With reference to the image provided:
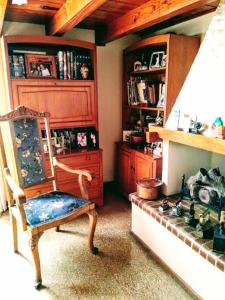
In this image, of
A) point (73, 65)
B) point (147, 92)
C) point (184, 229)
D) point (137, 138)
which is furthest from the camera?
point (137, 138)

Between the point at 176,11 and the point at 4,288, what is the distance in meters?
2.44

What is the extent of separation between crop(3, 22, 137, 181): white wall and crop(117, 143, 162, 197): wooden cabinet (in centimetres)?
23

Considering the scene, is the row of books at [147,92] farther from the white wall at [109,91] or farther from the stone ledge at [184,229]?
the stone ledge at [184,229]

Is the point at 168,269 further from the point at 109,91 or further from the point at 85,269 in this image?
the point at 109,91

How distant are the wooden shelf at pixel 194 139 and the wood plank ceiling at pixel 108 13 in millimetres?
940

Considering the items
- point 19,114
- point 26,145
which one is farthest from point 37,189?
point 19,114

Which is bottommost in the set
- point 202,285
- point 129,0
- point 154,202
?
point 202,285

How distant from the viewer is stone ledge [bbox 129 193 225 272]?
1.50m

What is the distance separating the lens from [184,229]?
69.7 inches

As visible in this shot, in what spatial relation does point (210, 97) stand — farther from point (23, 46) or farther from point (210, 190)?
point (23, 46)

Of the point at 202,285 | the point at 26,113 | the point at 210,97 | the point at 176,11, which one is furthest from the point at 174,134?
the point at 26,113

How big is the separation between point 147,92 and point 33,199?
5.98 ft

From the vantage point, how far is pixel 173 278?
1.84 m

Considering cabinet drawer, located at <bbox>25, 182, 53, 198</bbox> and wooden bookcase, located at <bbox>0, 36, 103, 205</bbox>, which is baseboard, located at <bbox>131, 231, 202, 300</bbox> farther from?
cabinet drawer, located at <bbox>25, 182, 53, 198</bbox>
